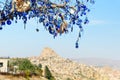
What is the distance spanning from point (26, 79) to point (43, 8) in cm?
1672

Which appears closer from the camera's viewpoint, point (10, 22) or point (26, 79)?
point (10, 22)

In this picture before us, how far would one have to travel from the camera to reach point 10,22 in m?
39.0

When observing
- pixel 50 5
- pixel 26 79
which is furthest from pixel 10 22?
pixel 26 79

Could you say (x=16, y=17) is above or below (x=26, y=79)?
above

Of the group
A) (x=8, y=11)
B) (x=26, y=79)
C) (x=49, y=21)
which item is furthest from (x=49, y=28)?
(x=26, y=79)

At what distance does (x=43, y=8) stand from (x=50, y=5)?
1.89 ft

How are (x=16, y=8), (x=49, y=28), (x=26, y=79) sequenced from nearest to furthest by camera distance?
(x=16, y=8), (x=49, y=28), (x=26, y=79)

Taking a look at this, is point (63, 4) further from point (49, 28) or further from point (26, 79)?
point (26, 79)

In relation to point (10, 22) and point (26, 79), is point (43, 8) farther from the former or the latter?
point (26, 79)

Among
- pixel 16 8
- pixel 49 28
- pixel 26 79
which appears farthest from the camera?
pixel 26 79

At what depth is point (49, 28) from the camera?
131 ft

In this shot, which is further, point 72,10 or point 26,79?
point 26,79

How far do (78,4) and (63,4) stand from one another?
3.79ft

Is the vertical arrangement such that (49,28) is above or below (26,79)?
above
